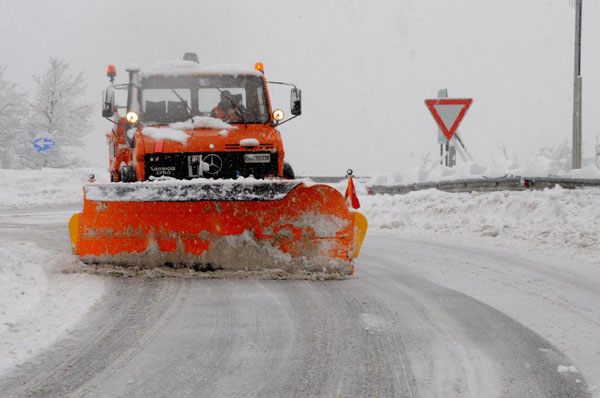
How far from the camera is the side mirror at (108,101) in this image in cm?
723

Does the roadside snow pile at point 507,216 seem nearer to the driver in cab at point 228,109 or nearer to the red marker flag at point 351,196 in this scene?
the red marker flag at point 351,196

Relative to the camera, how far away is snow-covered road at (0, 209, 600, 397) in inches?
115

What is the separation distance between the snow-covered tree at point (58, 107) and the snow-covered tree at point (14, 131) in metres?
0.72

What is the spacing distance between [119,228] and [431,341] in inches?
131

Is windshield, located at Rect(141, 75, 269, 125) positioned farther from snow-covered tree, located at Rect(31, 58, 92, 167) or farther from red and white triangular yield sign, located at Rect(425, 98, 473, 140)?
snow-covered tree, located at Rect(31, 58, 92, 167)

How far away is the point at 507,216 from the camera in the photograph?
9672mm

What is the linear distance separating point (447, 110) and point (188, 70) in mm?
4699

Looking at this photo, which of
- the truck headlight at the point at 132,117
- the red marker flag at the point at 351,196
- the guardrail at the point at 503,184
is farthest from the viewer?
the red marker flag at the point at 351,196

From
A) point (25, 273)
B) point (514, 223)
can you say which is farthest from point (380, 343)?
point (514, 223)

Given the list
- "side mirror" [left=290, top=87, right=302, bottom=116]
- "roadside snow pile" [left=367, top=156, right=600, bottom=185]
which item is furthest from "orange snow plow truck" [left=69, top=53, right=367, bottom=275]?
"roadside snow pile" [left=367, top=156, right=600, bottom=185]

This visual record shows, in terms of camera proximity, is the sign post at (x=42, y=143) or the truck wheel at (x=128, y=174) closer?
the truck wheel at (x=128, y=174)

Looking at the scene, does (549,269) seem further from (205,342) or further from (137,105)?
(137,105)

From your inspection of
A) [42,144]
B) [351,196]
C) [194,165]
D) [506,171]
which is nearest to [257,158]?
[194,165]

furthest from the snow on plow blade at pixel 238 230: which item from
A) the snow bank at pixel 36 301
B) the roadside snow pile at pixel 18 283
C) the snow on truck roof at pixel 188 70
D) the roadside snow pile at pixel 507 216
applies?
the roadside snow pile at pixel 507 216
